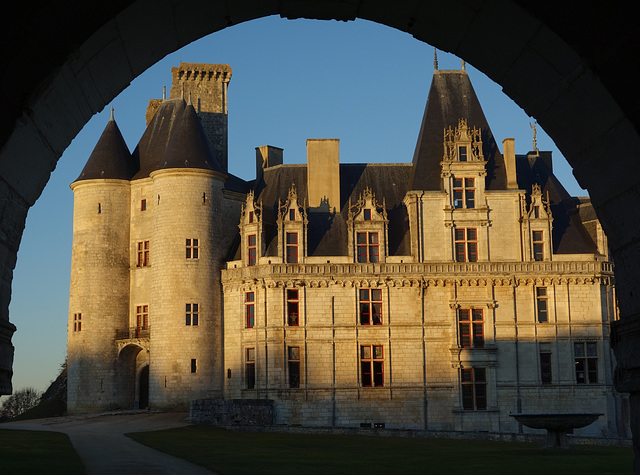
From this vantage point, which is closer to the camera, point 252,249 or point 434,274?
point 434,274

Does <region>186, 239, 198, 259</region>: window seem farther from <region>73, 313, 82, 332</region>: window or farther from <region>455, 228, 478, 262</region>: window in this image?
<region>455, 228, 478, 262</region>: window

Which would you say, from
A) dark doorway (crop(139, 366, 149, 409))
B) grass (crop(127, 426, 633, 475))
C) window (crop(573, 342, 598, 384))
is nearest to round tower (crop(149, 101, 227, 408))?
dark doorway (crop(139, 366, 149, 409))

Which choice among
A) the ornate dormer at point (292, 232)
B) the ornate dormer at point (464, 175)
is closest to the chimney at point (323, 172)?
the ornate dormer at point (292, 232)

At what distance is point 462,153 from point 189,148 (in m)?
13.2

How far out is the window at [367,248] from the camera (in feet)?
137

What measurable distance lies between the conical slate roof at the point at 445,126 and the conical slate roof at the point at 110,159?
14.6 meters

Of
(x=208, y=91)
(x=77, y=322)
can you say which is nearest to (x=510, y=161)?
(x=208, y=91)

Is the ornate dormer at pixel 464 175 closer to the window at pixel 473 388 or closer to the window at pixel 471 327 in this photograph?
the window at pixel 471 327

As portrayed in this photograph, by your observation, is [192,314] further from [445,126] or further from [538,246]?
[538,246]

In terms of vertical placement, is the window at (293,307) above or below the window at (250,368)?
above

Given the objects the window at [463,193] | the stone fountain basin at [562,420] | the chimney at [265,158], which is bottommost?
the stone fountain basin at [562,420]

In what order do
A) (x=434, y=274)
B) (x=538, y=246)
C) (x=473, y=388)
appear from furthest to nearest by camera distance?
(x=538, y=246)
(x=434, y=274)
(x=473, y=388)

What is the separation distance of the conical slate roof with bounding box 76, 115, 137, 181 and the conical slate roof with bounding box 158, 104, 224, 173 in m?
2.66

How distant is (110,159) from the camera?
45938 mm
